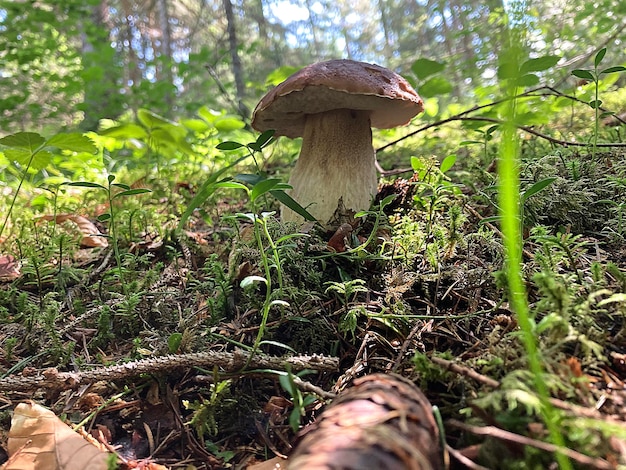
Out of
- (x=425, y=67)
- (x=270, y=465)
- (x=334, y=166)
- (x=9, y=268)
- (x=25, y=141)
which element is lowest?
(x=270, y=465)

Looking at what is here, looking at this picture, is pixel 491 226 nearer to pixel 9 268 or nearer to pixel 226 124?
pixel 9 268

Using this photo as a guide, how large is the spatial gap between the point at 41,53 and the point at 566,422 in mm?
7204

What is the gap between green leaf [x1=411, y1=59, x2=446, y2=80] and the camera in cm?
290

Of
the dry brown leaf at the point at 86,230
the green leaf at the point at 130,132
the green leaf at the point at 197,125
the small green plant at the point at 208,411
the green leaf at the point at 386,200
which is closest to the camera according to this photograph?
the small green plant at the point at 208,411

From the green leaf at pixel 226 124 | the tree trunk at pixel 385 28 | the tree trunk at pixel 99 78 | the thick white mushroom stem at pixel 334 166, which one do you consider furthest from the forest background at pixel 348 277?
the tree trunk at pixel 385 28

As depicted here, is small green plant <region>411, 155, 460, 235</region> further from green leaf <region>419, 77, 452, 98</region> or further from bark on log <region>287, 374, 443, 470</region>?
green leaf <region>419, 77, 452, 98</region>

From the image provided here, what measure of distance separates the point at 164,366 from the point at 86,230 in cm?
151

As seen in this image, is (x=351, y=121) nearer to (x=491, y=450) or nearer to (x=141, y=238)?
(x=141, y=238)

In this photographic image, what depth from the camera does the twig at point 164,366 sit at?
1.04 metres

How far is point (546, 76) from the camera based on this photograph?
369 centimetres

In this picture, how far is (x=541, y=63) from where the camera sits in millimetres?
2273

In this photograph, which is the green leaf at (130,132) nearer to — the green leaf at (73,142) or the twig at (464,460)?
the green leaf at (73,142)

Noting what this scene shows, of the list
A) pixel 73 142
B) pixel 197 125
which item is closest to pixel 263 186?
pixel 73 142

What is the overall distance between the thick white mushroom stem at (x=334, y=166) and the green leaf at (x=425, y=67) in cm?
106
